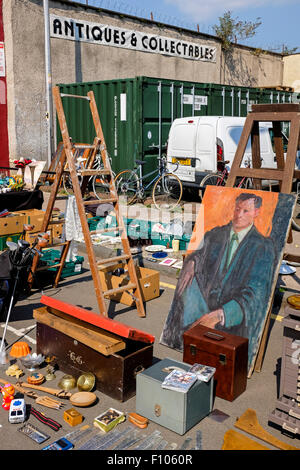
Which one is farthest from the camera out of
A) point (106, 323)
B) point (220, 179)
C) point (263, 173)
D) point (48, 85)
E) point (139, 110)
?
point (48, 85)

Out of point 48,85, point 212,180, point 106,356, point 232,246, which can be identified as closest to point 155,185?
point 212,180

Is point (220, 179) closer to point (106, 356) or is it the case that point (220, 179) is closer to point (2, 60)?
point (106, 356)

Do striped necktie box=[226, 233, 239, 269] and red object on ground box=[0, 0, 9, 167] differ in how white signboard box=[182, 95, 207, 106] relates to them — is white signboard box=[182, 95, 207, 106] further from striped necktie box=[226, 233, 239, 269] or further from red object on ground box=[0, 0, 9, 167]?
striped necktie box=[226, 233, 239, 269]

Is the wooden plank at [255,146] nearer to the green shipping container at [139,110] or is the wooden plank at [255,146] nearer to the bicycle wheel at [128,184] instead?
the bicycle wheel at [128,184]

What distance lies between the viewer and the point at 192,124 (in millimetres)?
12844

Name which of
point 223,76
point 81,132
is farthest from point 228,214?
point 223,76

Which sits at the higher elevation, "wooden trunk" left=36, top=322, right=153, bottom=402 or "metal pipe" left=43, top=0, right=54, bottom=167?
"metal pipe" left=43, top=0, right=54, bottom=167

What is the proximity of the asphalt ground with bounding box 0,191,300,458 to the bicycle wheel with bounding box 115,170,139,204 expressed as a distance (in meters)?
6.34

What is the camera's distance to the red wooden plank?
4.21 m

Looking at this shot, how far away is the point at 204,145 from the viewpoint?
1247cm

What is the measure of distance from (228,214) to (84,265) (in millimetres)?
3904

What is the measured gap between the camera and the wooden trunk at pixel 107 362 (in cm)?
420

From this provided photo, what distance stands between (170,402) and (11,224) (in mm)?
5327

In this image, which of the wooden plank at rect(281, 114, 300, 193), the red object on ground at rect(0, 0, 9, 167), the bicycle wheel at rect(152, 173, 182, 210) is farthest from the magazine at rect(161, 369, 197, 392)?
the red object on ground at rect(0, 0, 9, 167)
